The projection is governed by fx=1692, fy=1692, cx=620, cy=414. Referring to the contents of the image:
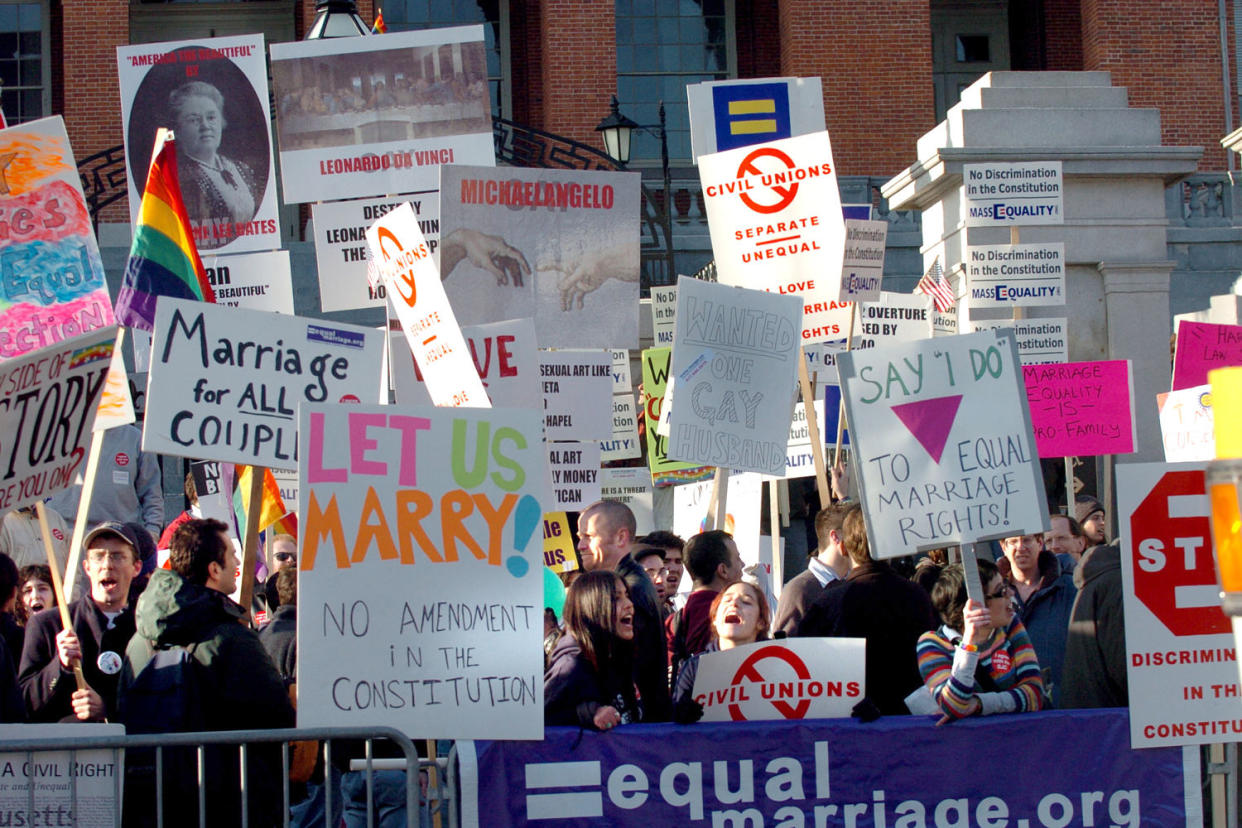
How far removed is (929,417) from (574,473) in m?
3.27

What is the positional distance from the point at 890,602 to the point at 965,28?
2242cm

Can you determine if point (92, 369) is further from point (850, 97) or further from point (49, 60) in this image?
point (49, 60)

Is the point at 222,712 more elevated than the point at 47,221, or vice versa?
the point at 47,221

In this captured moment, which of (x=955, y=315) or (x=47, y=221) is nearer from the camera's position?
(x=47, y=221)

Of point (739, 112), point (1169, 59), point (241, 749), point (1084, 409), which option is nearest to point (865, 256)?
point (739, 112)

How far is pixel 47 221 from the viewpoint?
7625 mm

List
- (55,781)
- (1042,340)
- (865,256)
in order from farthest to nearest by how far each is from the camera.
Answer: (1042,340)
(865,256)
(55,781)

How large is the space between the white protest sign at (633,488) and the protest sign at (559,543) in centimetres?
151

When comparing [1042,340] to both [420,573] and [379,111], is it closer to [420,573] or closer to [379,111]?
[379,111]

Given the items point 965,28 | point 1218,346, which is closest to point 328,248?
point 1218,346

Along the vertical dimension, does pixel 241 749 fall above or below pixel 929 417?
below

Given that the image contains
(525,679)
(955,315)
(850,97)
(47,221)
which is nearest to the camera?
(525,679)

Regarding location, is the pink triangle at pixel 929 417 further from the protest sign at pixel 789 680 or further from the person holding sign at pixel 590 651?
the person holding sign at pixel 590 651

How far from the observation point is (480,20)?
83.0 feet
